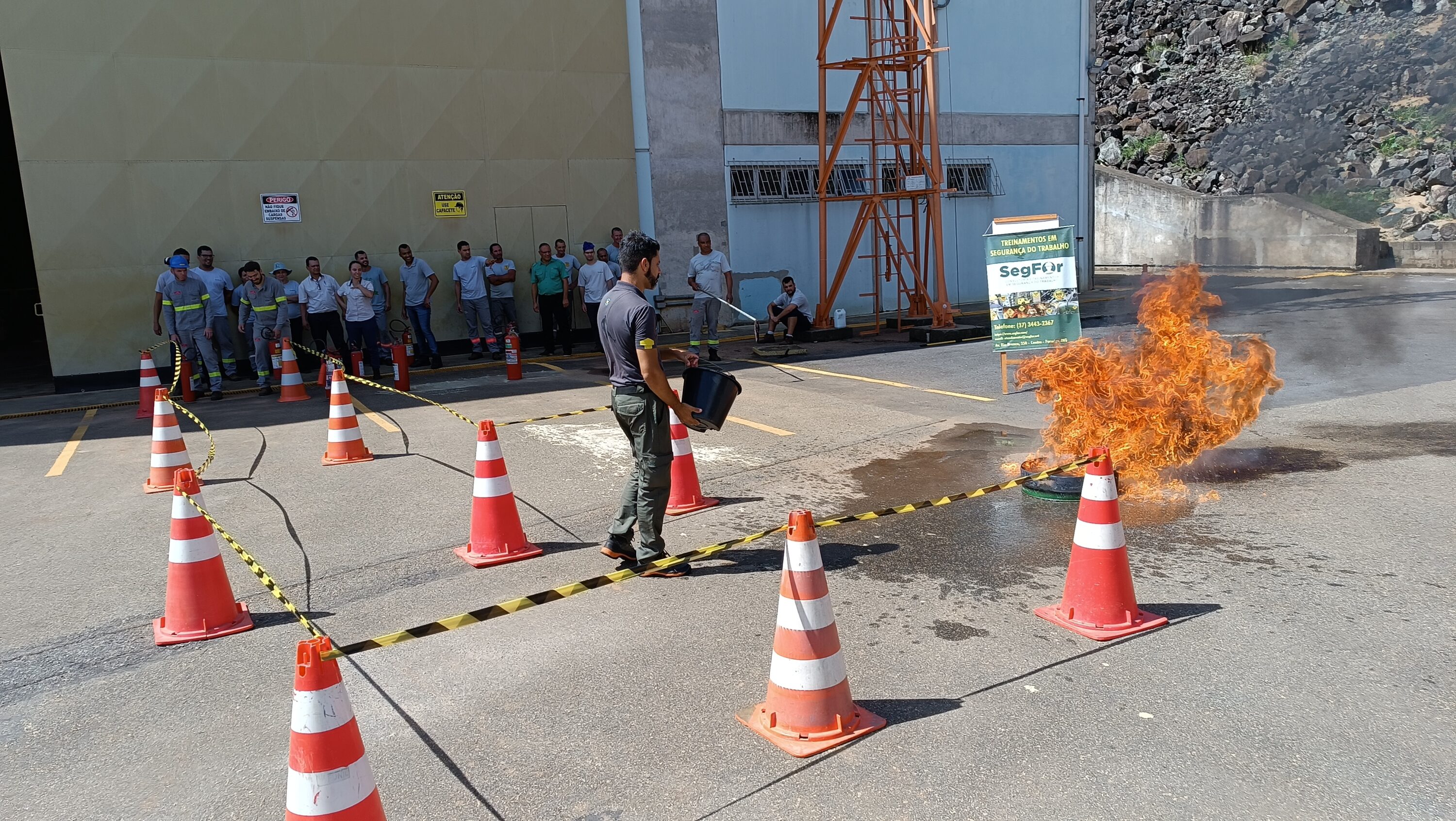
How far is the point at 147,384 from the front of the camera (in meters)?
11.9

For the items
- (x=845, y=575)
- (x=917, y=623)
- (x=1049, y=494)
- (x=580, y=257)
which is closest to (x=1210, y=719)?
(x=917, y=623)

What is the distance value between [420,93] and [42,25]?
5.23 meters

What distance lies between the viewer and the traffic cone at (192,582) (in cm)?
501

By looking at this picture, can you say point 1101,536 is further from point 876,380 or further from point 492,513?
point 876,380

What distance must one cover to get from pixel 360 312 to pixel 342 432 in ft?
20.8

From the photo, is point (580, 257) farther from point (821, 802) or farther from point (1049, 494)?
point (821, 802)

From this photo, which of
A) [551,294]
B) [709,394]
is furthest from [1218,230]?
[709,394]

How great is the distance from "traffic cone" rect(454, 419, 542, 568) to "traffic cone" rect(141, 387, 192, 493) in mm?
3501

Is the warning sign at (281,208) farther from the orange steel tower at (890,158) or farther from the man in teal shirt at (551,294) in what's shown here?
the orange steel tower at (890,158)

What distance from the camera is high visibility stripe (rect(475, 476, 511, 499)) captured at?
613 centimetres

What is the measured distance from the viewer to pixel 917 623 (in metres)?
4.88

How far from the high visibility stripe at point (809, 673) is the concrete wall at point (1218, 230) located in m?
27.0

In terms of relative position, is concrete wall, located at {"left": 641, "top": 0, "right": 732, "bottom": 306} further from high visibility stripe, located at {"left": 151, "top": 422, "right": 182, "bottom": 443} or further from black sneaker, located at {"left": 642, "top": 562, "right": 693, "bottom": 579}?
black sneaker, located at {"left": 642, "top": 562, "right": 693, "bottom": 579}

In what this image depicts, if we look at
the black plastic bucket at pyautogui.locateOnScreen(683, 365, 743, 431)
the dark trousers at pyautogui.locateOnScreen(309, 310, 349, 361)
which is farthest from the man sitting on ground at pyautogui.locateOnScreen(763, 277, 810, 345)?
the black plastic bucket at pyautogui.locateOnScreen(683, 365, 743, 431)
